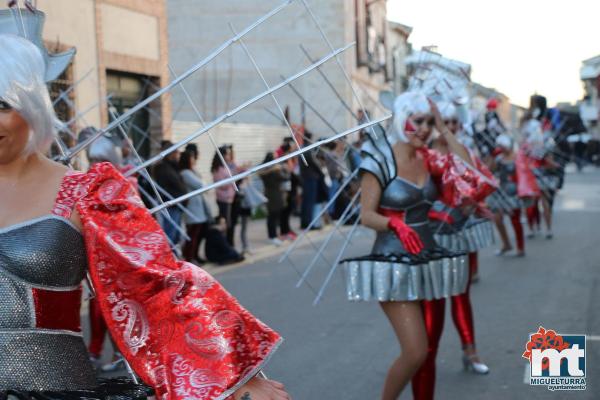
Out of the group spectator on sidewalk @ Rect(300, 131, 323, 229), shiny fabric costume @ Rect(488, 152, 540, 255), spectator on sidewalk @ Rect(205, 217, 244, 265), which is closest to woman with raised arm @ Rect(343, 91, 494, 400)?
spectator on sidewalk @ Rect(205, 217, 244, 265)

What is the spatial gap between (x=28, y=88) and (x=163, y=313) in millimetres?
675

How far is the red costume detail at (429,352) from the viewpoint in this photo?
4.83 meters

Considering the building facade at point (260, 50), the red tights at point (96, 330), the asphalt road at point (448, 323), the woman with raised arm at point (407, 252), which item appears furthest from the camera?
the building facade at point (260, 50)

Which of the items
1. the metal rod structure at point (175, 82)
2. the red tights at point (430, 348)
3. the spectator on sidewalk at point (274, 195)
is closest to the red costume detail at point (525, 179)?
the spectator on sidewalk at point (274, 195)

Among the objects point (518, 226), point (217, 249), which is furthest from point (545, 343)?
point (217, 249)

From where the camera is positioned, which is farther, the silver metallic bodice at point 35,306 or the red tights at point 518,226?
the red tights at point 518,226

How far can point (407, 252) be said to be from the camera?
4.83 metres

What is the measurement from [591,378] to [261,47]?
88.1ft

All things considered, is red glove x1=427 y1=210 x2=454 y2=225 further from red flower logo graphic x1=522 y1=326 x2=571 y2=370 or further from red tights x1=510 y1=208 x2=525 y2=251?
red tights x1=510 y1=208 x2=525 y2=251

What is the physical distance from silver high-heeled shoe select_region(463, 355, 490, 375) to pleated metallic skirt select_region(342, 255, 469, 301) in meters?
1.44

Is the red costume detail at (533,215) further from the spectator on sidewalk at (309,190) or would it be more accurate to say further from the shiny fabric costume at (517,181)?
the spectator on sidewalk at (309,190)

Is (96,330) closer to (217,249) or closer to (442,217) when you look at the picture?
(442,217)

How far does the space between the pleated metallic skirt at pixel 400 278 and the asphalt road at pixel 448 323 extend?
3.84 ft

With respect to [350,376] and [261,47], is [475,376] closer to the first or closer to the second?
[350,376]
